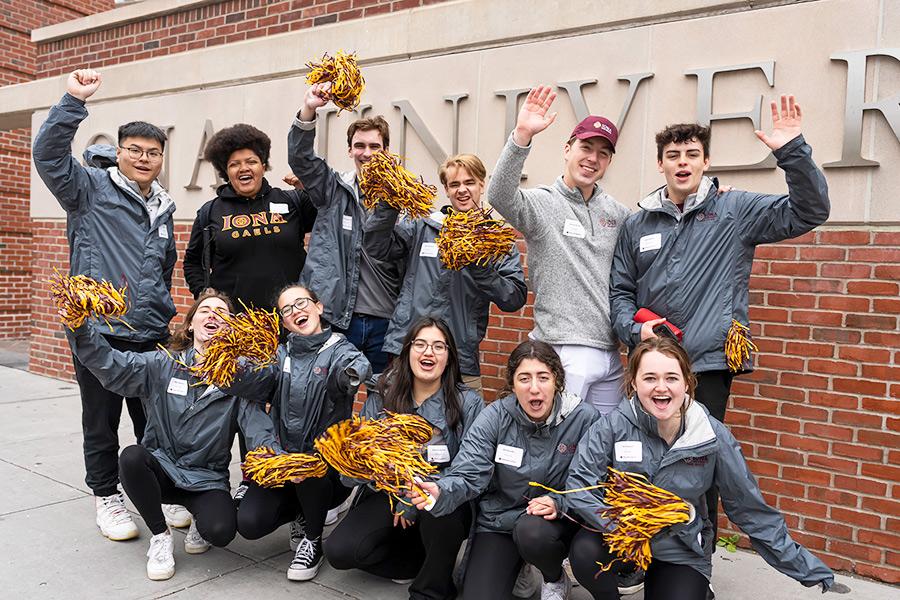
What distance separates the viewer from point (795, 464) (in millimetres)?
3766

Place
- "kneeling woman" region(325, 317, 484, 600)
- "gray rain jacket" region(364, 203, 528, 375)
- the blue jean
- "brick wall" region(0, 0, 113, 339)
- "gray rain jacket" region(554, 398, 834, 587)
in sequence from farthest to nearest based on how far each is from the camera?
"brick wall" region(0, 0, 113, 339)
the blue jean
"gray rain jacket" region(364, 203, 528, 375)
"kneeling woman" region(325, 317, 484, 600)
"gray rain jacket" region(554, 398, 834, 587)

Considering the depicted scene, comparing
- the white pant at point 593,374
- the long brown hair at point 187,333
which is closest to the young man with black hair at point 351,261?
the long brown hair at point 187,333

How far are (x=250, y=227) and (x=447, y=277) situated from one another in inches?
44.7

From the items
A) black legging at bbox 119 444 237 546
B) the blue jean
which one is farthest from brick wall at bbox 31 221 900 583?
black legging at bbox 119 444 237 546

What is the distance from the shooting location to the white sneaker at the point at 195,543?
3.50 m

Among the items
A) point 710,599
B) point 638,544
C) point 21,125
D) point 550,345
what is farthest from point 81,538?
point 21,125

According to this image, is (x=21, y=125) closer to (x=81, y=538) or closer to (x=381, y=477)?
(x=81, y=538)

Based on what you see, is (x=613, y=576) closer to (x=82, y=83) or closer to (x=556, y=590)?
(x=556, y=590)

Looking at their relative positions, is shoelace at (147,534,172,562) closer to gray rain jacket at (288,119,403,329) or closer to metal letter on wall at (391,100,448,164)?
gray rain jacket at (288,119,403,329)

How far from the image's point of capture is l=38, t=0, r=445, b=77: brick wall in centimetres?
569

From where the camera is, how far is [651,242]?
318cm

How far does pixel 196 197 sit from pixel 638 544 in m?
5.32

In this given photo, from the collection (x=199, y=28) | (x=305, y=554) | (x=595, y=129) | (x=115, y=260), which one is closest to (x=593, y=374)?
(x=595, y=129)

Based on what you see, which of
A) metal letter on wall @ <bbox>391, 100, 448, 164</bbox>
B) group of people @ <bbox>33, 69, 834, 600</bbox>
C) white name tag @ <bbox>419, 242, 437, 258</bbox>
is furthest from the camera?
metal letter on wall @ <bbox>391, 100, 448, 164</bbox>
